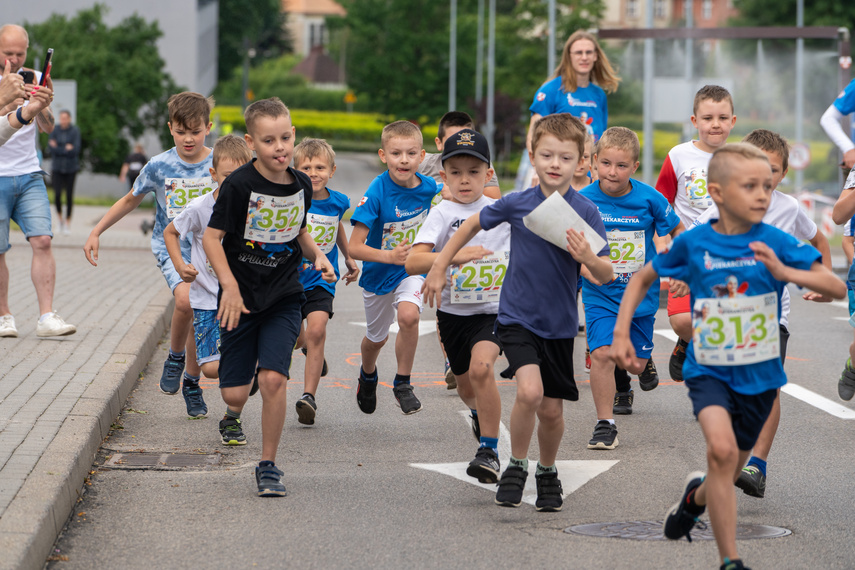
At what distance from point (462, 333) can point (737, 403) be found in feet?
6.38

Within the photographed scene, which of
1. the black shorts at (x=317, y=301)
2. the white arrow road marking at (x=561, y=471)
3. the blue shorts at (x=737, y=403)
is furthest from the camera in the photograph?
the black shorts at (x=317, y=301)

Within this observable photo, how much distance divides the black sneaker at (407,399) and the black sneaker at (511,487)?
206 cm

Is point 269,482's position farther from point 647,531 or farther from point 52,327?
point 52,327

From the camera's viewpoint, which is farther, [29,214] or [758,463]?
[29,214]

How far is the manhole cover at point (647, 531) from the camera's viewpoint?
5004 millimetres

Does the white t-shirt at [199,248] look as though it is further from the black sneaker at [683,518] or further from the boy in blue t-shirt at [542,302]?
the black sneaker at [683,518]

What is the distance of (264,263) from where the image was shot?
5.91 metres

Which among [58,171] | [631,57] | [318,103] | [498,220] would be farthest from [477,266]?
[318,103]

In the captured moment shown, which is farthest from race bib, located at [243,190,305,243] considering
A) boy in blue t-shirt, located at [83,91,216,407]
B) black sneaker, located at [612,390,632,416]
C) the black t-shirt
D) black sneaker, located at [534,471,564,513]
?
black sneaker, located at [612,390,632,416]

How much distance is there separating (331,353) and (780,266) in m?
6.43

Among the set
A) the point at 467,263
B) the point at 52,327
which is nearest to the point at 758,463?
the point at 467,263

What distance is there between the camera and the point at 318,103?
10431 cm

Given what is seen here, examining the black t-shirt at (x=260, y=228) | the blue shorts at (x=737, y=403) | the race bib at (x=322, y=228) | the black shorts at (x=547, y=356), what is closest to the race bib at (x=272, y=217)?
the black t-shirt at (x=260, y=228)

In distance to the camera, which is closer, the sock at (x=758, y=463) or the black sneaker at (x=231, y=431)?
the sock at (x=758, y=463)
